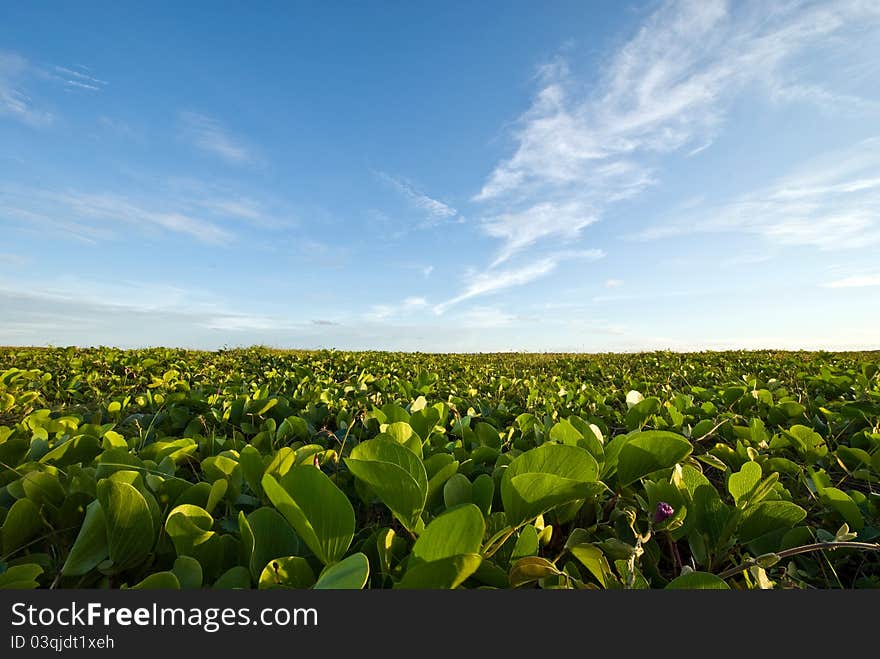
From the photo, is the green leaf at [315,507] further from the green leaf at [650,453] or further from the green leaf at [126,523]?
the green leaf at [650,453]

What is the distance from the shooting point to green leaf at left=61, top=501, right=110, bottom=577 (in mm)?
1166

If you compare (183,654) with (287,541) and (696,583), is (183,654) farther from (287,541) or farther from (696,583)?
(696,583)

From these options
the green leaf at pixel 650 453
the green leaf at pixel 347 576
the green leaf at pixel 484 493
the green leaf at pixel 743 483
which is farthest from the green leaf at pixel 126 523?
the green leaf at pixel 743 483

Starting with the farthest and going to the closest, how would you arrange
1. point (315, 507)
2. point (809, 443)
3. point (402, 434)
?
point (809, 443) → point (402, 434) → point (315, 507)

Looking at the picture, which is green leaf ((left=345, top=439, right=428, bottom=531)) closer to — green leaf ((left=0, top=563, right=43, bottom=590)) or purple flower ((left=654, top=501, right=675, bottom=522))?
purple flower ((left=654, top=501, right=675, bottom=522))

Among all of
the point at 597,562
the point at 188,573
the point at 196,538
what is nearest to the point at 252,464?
the point at 196,538

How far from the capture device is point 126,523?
3.82 ft

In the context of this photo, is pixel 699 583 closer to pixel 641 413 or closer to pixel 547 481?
pixel 547 481

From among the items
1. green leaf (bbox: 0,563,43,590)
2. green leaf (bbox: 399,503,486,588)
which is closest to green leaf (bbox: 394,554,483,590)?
green leaf (bbox: 399,503,486,588)

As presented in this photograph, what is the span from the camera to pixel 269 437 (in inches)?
86.1

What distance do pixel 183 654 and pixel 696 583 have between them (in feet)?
3.59

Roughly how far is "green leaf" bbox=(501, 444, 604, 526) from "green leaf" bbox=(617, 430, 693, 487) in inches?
14.0

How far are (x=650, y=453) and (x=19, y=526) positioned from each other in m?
1.86

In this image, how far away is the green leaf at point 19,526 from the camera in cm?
130
